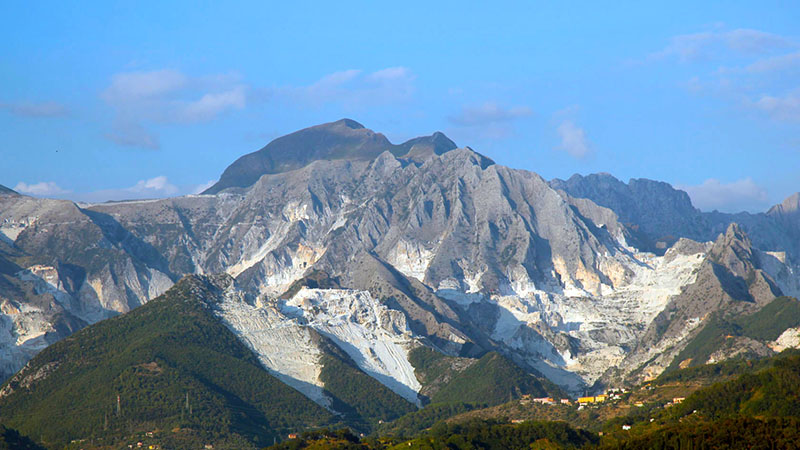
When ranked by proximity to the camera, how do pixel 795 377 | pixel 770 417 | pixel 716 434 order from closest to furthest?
pixel 716 434
pixel 770 417
pixel 795 377

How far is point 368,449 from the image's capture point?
190m

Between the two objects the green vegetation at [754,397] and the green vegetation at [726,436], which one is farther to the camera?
the green vegetation at [754,397]

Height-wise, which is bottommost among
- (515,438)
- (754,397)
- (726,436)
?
(726,436)

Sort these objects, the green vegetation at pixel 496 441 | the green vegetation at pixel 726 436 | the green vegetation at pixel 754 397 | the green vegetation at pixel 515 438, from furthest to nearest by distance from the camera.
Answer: the green vegetation at pixel 496 441 → the green vegetation at pixel 515 438 → the green vegetation at pixel 754 397 → the green vegetation at pixel 726 436

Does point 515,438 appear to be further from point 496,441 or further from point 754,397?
point 754,397

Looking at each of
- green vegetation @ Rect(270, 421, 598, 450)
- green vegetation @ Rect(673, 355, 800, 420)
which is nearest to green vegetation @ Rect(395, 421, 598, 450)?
green vegetation @ Rect(270, 421, 598, 450)

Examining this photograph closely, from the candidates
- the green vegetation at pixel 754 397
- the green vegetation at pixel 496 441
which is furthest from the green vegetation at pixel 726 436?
the green vegetation at pixel 496 441

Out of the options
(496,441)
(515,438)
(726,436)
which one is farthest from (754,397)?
(726,436)

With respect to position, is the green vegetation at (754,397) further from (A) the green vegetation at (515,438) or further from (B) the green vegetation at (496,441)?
(B) the green vegetation at (496,441)

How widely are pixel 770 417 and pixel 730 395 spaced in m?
25.9

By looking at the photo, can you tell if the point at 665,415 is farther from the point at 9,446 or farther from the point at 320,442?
the point at 9,446

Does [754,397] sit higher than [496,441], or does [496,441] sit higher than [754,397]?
[754,397]

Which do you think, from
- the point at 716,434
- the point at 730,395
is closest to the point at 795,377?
the point at 730,395

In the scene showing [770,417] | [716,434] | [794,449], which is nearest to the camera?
[794,449]
